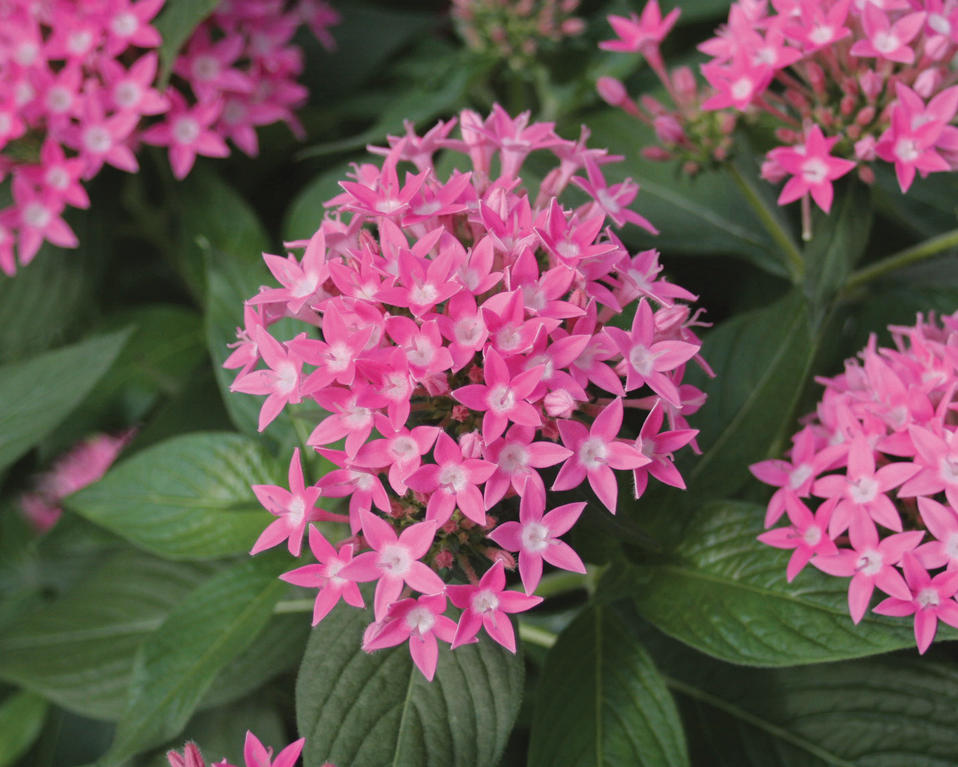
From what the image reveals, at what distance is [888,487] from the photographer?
652 millimetres

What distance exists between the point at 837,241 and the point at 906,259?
154mm

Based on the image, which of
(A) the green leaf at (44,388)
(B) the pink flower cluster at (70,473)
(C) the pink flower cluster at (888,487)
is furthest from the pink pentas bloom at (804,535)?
(B) the pink flower cluster at (70,473)

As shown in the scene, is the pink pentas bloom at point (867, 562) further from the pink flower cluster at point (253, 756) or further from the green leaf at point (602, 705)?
the pink flower cluster at point (253, 756)

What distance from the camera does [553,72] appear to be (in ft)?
4.17

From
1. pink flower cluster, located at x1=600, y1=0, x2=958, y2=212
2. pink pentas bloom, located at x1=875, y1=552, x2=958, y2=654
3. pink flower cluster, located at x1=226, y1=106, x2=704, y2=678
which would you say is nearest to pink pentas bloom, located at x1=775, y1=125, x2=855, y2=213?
pink flower cluster, located at x1=600, y1=0, x2=958, y2=212

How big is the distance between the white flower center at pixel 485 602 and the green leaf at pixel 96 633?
1.87 feet

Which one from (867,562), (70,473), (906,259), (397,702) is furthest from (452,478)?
(70,473)

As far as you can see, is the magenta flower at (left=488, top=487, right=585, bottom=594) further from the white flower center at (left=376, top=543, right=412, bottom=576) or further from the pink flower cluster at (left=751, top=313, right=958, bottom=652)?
the pink flower cluster at (left=751, top=313, right=958, bottom=652)

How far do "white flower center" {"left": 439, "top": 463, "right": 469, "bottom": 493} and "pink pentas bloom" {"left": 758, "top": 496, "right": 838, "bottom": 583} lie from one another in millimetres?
293

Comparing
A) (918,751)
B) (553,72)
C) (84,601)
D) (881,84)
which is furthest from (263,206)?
(918,751)

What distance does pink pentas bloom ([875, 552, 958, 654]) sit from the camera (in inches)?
24.4

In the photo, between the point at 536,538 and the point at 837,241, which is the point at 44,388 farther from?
the point at 837,241

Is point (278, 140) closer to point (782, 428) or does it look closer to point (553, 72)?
point (553, 72)

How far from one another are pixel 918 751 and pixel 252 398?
75 centimetres
